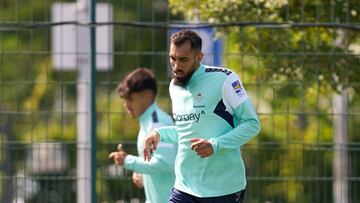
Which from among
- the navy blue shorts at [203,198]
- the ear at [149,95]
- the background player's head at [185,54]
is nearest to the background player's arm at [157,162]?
the ear at [149,95]

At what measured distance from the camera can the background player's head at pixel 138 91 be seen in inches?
437

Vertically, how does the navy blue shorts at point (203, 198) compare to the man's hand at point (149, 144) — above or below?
below

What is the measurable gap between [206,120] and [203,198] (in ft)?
1.68

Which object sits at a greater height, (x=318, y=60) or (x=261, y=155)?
(x=318, y=60)

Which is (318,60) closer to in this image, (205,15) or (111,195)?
(205,15)

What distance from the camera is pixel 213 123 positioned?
9609mm

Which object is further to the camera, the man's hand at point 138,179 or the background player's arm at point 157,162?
the man's hand at point 138,179

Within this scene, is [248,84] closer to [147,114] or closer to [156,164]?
[147,114]

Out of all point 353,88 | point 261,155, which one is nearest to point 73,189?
point 261,155

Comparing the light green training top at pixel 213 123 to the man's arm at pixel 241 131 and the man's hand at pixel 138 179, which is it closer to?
the man's arm at pixel 241 131

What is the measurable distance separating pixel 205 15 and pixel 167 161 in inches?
79.3

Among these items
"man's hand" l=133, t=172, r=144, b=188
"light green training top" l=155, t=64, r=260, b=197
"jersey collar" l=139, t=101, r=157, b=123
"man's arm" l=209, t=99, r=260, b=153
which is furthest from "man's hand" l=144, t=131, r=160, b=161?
"man's hand" l=133, t=172, r=144, b=188

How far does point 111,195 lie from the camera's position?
12328 millimetres

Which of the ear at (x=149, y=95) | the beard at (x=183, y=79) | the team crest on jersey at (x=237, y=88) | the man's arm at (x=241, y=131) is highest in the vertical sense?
the beard at (x=183, y=79)
